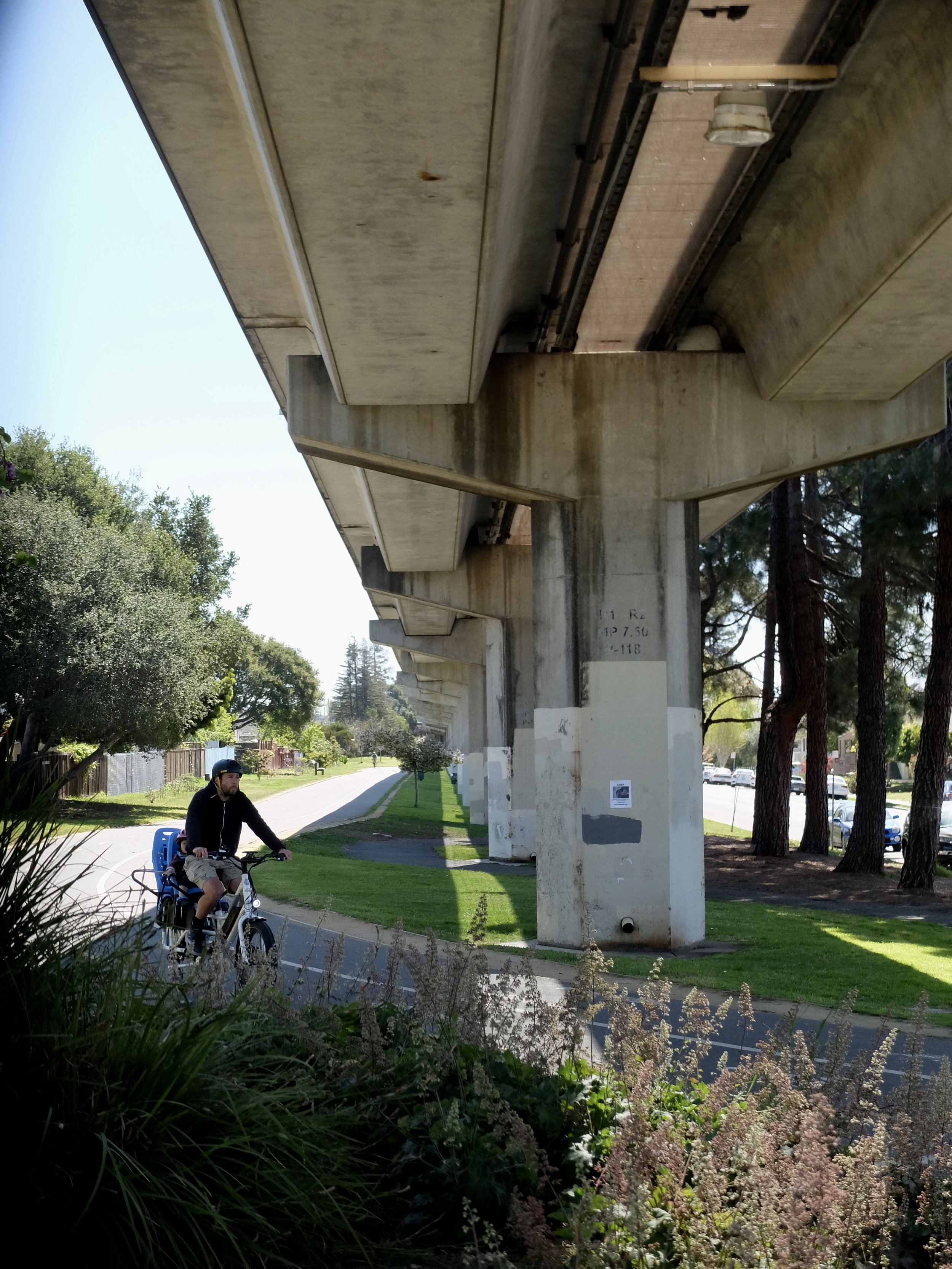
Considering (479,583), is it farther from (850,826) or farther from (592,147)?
(592,147)

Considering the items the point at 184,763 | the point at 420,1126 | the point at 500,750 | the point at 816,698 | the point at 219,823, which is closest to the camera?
the point at 420,1126

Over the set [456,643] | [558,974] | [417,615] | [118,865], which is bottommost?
[558,974]

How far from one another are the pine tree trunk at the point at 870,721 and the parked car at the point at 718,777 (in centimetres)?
7122

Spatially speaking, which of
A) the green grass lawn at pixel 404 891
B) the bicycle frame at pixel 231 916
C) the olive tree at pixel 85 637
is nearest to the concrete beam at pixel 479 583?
the green grass lawn at pixel 404 891

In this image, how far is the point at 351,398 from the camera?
1434 centimetres

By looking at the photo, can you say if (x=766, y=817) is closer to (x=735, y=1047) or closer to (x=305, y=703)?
(x=735, y=1047)

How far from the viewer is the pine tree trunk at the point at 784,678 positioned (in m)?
28.9

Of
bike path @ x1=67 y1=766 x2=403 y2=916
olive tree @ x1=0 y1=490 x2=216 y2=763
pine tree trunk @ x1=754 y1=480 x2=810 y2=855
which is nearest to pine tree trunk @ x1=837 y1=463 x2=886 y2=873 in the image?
pine tree trunk @ x1=754 y1=480 x2=810 y2=855

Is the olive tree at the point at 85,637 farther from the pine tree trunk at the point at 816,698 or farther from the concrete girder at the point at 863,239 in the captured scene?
the concrete girder at the point at 863,239

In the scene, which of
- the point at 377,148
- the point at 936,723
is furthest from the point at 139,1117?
the point at 936,723

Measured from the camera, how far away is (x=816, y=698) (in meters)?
30.5

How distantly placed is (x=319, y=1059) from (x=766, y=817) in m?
27.3

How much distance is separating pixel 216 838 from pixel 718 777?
101 metres


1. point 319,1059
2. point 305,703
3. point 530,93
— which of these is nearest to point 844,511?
point 530,93
